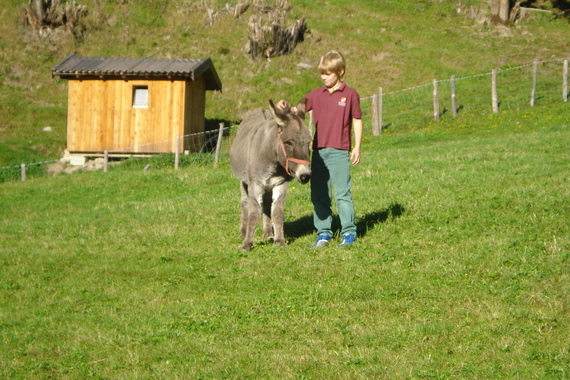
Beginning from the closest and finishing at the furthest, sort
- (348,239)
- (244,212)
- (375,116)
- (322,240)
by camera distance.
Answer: (348,239) → (322,240) → (244,212) → (375,116)

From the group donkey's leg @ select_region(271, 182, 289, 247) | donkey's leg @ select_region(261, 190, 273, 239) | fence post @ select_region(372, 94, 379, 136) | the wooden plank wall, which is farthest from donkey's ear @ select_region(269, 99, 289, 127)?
the wooden plank wall

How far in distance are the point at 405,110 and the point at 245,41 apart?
14.4 metres

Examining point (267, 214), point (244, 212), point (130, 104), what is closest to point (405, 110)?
point (130, 104)

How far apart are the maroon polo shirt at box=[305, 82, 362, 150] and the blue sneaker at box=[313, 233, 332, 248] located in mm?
1252

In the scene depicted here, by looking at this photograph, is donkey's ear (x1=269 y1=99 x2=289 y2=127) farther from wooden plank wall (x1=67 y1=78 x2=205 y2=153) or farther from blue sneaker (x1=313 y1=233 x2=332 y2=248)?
wooden plank wall (x1=67 y1=78 x2=205 y2=153)

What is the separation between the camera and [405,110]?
29.0 metres

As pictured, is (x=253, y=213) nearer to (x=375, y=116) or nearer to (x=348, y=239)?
(x=348, y=239)

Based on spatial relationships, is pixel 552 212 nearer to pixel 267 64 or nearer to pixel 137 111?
pixel 137 111

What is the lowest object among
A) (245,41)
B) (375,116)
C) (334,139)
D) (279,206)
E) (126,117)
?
(279,206)

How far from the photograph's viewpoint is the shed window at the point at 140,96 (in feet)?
91.6

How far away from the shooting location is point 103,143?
91.6 feet

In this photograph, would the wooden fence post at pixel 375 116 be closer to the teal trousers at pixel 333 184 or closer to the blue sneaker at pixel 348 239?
the teal trousers at pixel 333 184

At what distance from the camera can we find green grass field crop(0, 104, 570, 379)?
5512mm

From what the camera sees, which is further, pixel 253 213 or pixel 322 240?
pixel 253 213
